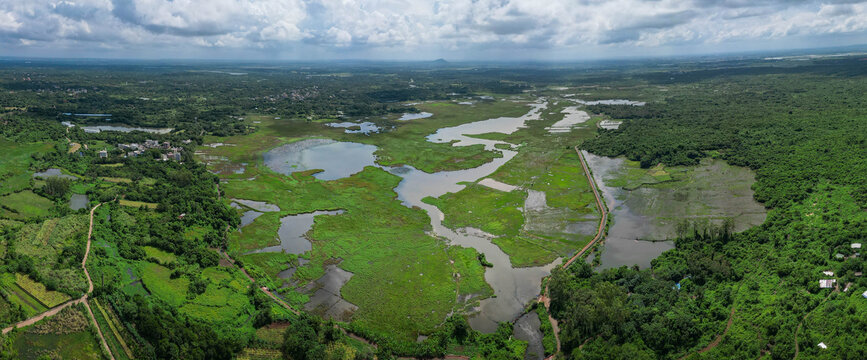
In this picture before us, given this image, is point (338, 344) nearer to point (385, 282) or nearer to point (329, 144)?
point (385, 282)

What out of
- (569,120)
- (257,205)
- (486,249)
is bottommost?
(486,249)

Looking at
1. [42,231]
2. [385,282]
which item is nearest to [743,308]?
[385,282]

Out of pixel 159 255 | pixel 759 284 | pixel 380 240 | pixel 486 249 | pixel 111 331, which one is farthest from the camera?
pixel 380 240

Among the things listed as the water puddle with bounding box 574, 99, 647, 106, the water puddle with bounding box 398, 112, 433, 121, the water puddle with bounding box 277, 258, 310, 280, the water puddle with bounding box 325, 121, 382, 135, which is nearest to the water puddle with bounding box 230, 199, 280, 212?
the water puddle with bounding box 277, 258, 310, 280

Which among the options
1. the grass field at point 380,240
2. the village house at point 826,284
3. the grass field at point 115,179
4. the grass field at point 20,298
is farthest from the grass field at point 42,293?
the village house at point 826,284

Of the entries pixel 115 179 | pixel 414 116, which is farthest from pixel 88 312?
pixel 414 116

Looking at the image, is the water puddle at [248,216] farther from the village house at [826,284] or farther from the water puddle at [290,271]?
the village house at [826,284]

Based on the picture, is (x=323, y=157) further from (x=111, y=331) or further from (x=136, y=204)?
(x=111, y=331)
